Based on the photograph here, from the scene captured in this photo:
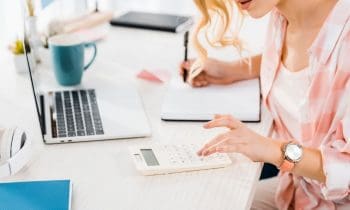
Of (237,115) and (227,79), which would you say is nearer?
Result: (237,115)

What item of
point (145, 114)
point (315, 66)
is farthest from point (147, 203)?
point (315, 66)

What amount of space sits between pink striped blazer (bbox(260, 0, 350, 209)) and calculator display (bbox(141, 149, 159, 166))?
30cm

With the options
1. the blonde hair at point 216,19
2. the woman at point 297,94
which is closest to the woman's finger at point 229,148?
the woman at point 297,94

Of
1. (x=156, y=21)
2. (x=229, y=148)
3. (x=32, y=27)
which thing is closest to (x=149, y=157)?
(x=229, y=148)

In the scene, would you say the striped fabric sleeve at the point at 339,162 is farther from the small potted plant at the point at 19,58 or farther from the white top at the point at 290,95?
the small potted plant at the point at 19,58

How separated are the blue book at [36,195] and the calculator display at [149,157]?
0.15 m

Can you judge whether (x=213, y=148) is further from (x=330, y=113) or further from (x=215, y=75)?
(x=215, y=75)

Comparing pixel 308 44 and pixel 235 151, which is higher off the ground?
pixel 308 44

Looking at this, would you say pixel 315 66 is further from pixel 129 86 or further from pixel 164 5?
pixel 164 5

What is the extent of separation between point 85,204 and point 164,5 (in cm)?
151

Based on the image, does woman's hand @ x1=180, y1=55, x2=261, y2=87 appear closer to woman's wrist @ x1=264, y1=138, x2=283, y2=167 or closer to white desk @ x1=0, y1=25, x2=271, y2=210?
white desk @ x1=0, y1=25, x2=271, y2=210

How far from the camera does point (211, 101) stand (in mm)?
1214

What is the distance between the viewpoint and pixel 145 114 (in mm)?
1169

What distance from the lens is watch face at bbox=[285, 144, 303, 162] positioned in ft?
3.20
